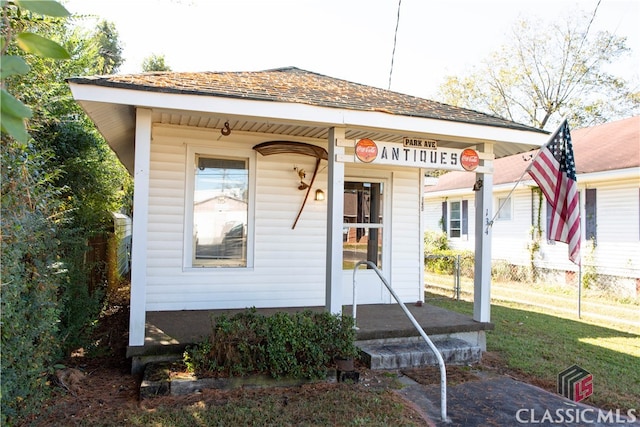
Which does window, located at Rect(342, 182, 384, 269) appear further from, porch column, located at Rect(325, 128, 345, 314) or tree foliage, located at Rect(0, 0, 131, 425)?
tree foliage, located at Rect(0, 0, 131, 425)

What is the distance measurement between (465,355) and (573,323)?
4.12 m

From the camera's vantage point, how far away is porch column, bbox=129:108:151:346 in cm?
455

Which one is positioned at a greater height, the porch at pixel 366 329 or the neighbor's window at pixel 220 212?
the neighbor's window at pixel 220 212

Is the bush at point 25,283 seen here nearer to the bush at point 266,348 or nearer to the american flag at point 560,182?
the bush at point 266,348

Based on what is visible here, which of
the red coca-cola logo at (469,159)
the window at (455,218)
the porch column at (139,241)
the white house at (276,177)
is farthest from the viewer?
the window at (455,218)

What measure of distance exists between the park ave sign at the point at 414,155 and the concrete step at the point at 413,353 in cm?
218

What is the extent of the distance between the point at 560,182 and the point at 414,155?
5.74ft

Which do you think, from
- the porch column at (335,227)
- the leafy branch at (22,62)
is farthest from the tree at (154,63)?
the leafy branch at (22,62)

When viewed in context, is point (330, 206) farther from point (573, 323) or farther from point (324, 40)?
point (324, 40)

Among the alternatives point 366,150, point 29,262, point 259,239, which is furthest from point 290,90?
point 29,262

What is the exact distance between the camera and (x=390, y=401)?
160 inches

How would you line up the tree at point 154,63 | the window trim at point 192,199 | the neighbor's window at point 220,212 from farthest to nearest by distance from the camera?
the tree at point 154,63
the neighbor's window at point 220,212
the window trim at point 192,199

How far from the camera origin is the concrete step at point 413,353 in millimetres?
5064

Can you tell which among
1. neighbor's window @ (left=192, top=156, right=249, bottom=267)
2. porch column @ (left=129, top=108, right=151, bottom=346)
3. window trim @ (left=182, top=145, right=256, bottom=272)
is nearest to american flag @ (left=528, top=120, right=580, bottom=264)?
window trim @ (left=182, top=145, right=256, bottom=272)
